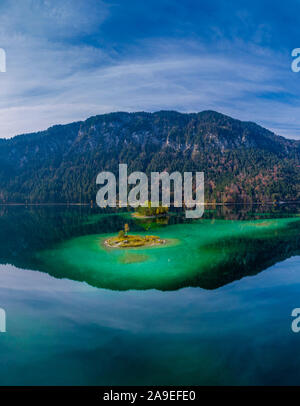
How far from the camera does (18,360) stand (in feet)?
51.9

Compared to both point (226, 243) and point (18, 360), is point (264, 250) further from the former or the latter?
point (18, 360)

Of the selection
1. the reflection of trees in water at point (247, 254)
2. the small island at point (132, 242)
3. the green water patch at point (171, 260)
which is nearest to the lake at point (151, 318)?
the green water patch at point (171, 260)

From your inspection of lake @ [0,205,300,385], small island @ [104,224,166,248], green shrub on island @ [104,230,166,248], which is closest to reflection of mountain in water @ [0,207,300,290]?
lake @ [0,205,300,385]

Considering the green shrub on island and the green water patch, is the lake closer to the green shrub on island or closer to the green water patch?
the green water patch

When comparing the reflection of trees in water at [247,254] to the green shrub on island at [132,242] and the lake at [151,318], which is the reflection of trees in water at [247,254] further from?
the green shrub on island at [132,242]

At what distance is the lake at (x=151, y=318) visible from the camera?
47.4 ft

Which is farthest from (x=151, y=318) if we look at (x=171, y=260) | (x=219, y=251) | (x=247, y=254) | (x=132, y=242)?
(x=132, y=242)

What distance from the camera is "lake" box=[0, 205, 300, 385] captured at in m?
14.4

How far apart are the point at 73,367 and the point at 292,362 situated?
1158cm

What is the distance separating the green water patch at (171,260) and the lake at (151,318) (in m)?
0.15

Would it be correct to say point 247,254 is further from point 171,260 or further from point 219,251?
point 171,260

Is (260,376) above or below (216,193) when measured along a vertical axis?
below
